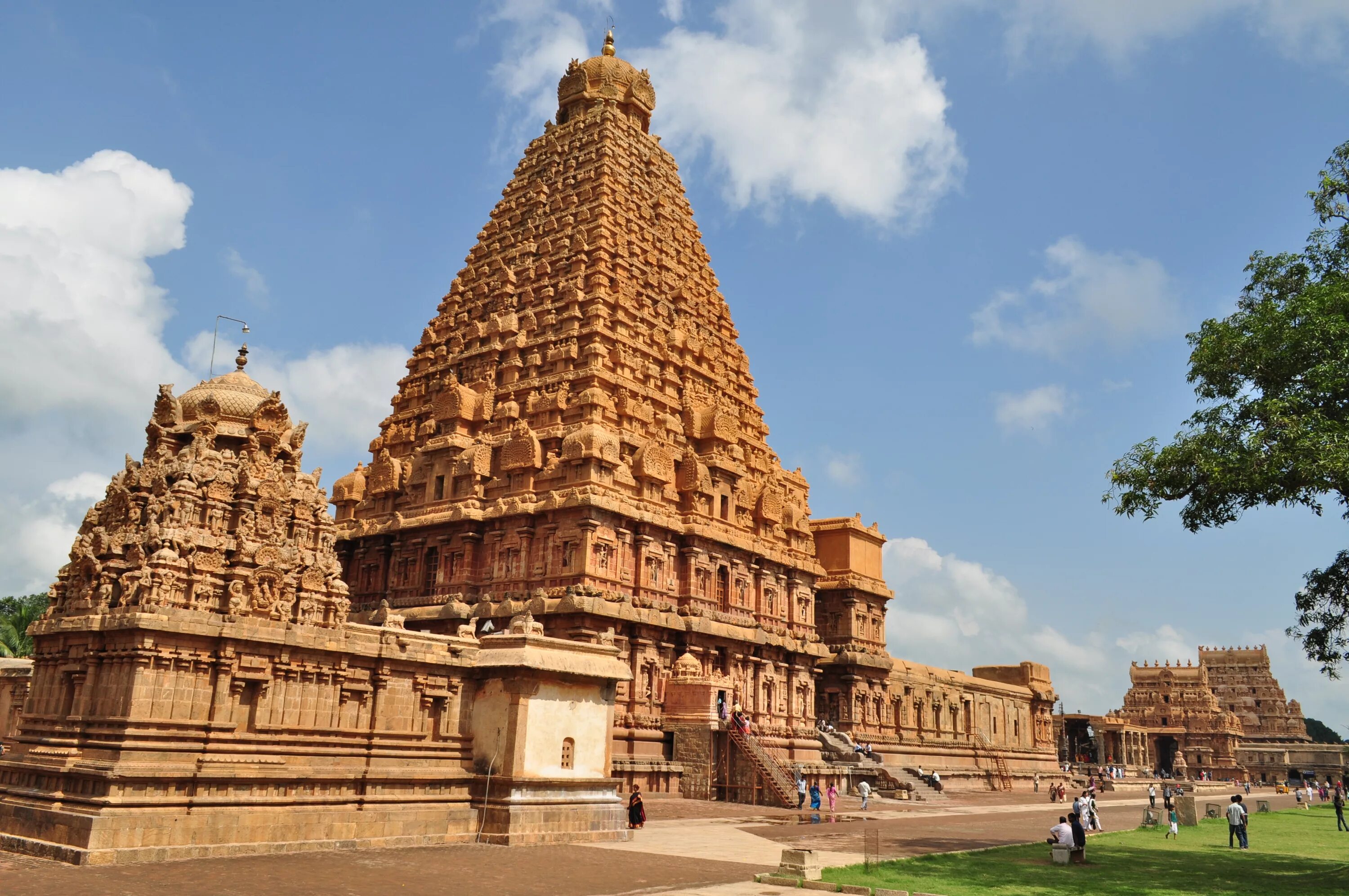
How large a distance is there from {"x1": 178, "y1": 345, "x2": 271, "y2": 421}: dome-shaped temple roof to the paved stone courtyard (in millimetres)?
10012

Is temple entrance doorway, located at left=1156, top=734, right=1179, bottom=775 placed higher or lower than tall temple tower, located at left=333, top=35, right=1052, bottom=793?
lower

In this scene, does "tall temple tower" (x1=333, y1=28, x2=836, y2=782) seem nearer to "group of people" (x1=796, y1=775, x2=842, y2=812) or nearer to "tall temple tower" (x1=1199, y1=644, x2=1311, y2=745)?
"group of people" (x1=796, y1=775, x2=842, y2=812)

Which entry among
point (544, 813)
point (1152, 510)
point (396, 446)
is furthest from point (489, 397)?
point (1152, 510)

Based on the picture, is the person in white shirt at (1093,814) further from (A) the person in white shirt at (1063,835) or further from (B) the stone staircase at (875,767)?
(B) the stone staircase at (875,767)

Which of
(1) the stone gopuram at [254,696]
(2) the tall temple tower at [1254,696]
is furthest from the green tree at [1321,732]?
(1) the stone gopuram at [254,696]

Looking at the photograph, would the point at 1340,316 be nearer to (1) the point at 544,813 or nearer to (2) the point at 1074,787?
(1) the point at 544,813

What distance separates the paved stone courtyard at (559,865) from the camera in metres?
16.2

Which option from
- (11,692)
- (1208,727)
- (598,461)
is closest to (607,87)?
(598,461)

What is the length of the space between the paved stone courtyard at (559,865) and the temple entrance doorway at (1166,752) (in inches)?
3737

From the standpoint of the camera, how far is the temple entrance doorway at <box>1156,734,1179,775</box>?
114250 mm

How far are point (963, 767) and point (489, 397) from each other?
108 feet

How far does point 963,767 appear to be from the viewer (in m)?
56.8

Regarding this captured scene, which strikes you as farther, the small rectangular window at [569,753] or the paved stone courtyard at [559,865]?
the small rectangular window at [569,753]

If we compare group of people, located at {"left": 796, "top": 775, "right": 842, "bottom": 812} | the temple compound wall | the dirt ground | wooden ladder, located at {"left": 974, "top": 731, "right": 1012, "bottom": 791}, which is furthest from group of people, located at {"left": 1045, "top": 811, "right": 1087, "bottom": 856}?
wooden ladder, located at {"left": 974, "top": 731, "right": 1012, "bottom": 791}
